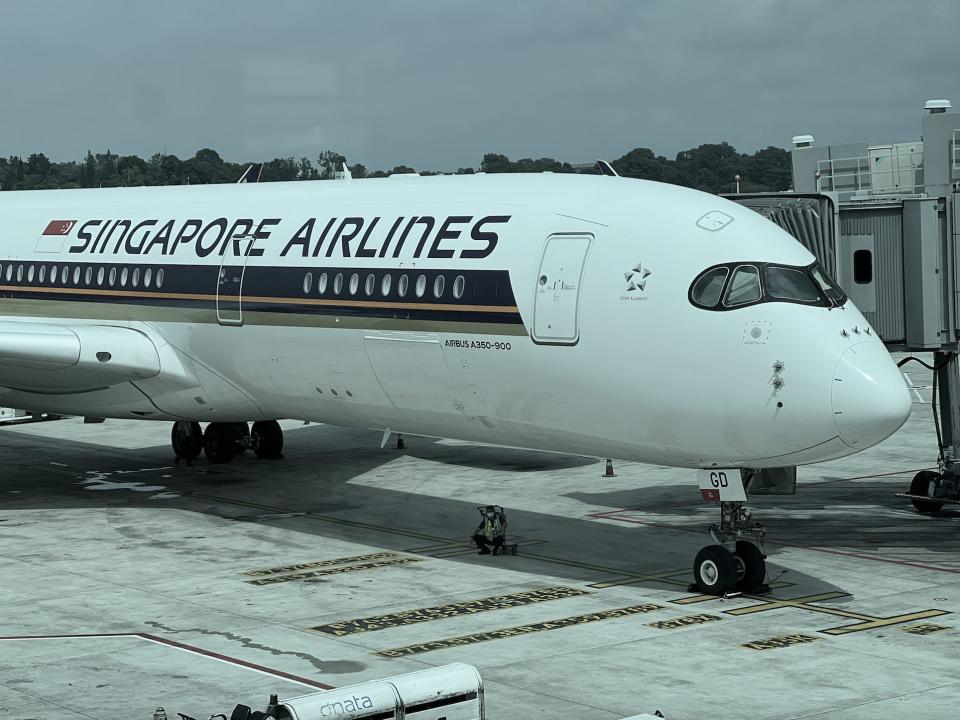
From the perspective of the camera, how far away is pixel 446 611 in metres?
17.5

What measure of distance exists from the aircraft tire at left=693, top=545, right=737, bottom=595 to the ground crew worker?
3.60 meters

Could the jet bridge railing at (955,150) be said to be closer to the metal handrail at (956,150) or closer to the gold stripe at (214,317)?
the metal handrail at (956,150)

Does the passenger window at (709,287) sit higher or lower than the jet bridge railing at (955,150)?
lower

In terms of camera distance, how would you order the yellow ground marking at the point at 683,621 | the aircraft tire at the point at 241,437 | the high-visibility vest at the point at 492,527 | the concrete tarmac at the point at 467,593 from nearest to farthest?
1. the concrete tarmac at the point at 467,593
2. the yellow ground marking at the point at 683,621
3. the high-visibility vest at the point at 492,527
4. the aircraft tire at the point at 241,437

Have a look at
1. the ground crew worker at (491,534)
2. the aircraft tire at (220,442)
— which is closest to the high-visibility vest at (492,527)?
the ground crew worker at (491,534)

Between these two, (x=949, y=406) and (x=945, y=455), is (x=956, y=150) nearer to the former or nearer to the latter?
(x=949, y=406)

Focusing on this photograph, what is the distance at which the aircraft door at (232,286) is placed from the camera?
22969 mm

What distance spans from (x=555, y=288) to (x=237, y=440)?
1360cm

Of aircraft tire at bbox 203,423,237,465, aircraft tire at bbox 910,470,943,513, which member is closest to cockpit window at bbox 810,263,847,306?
aircraft tire at bbox 910,470,943,513

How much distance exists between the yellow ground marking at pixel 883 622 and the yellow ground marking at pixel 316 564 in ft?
23.4

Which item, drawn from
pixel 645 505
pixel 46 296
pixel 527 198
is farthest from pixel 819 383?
pixel 46 296

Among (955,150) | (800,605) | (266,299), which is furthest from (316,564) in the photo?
(955,150)

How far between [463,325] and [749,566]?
16.5 feet

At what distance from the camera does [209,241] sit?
78.8 feet
